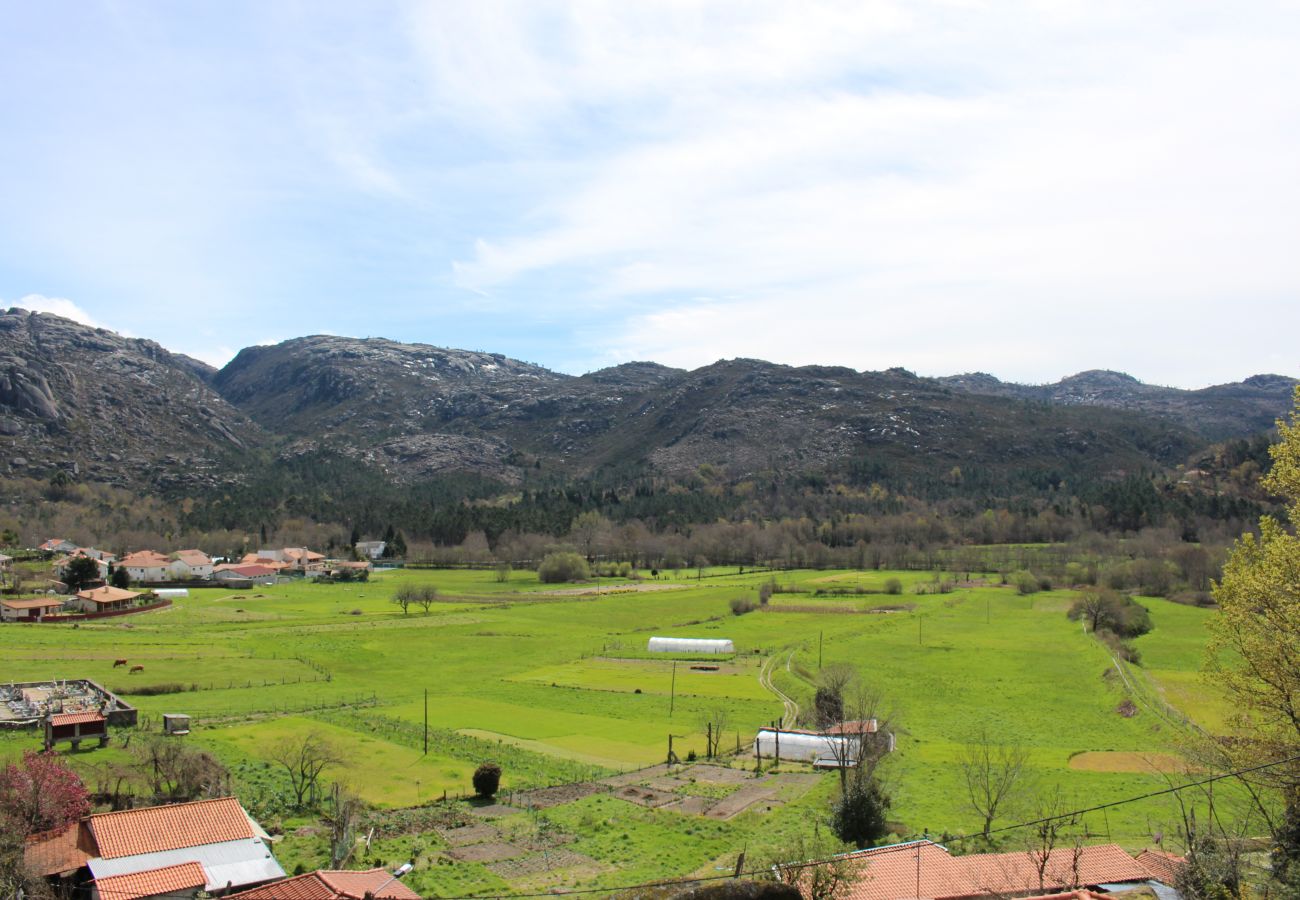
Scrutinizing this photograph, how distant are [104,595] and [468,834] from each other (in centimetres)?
7814

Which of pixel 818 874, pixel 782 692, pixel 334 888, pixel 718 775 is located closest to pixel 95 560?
pixel 782 692

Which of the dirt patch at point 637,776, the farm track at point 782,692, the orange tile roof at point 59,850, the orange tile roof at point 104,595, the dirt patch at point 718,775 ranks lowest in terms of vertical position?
the farm track at point 782,692

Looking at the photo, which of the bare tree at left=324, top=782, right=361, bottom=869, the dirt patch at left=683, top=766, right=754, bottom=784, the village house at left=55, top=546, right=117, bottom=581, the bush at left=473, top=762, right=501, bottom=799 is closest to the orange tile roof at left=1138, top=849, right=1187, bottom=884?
the dirt patch at left=683, top=766, right=754, bottom=784

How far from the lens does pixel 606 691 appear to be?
60.0 metres

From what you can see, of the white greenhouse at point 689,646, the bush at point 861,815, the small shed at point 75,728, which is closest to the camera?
the bush at point 861,815

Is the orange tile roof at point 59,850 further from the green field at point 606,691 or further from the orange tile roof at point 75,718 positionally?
the orange tile roof at point 75,718

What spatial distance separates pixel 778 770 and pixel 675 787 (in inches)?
242

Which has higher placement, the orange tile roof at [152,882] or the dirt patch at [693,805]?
the orange tile roof at [152,882]

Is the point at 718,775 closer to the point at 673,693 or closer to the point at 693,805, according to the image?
the point at 693,805

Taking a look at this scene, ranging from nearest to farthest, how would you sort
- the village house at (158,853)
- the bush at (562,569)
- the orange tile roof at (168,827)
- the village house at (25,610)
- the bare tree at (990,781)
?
1. the village house at (158,853)
2. the orange tile roof at (168,827)
3. the bare tree at (990,781)
4. the village house at (25,610)
5. the bush at (562,569)

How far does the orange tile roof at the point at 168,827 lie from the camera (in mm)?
26531

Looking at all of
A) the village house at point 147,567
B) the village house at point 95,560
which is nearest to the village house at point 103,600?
the village house at point 95,560

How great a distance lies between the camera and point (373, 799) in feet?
117

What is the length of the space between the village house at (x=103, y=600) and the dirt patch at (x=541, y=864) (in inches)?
3127
